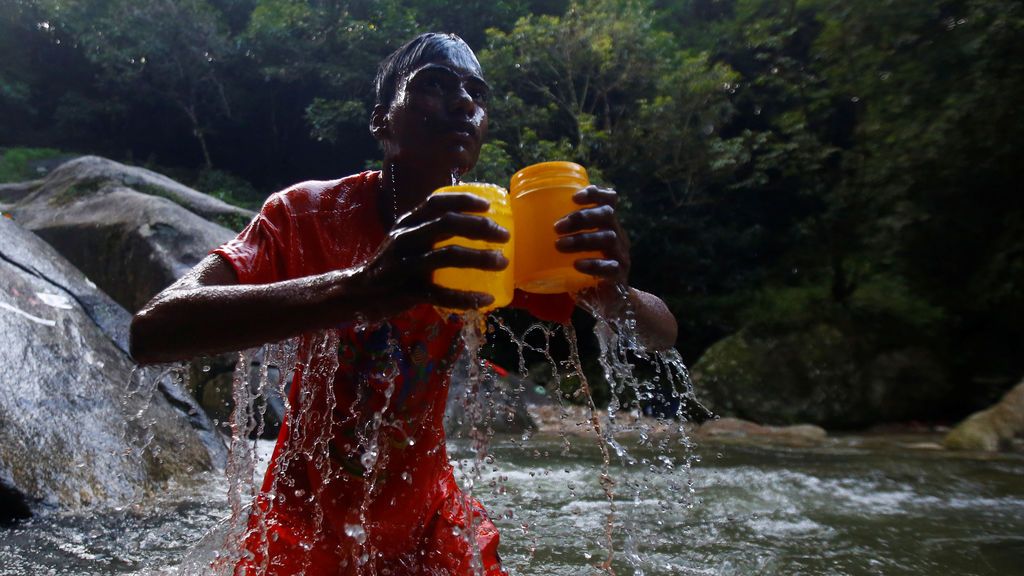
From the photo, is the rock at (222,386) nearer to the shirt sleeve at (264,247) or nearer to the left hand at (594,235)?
the shirt sleeve at (264,247)

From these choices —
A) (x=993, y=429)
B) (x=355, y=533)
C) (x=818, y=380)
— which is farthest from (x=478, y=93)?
(x=818, y=380)

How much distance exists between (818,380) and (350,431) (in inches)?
405

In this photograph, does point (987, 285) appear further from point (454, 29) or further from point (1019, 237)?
point (454, 29)

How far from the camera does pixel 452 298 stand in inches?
42.7

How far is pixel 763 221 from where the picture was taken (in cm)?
1511

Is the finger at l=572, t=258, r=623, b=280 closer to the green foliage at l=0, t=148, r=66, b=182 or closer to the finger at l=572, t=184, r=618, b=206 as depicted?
the finger at l=572, t=184, r=618, b=206

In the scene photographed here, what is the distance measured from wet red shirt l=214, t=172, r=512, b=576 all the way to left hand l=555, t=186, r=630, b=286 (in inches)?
16.9

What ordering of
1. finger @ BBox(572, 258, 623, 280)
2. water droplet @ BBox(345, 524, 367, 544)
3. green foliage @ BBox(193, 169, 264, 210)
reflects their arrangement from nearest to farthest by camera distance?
1. finger @ BBox(572, 258, 623, 280)
2. water droplet @ BBox(345, 524, 367, 544)
3. green foliage @ BBox(193, 169, 264, 210)

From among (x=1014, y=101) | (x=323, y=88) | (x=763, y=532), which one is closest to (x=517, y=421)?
(x=763, y=532)

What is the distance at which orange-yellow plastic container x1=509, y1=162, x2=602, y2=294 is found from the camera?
4.33ft

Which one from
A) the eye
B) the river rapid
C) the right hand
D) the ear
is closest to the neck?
the ear

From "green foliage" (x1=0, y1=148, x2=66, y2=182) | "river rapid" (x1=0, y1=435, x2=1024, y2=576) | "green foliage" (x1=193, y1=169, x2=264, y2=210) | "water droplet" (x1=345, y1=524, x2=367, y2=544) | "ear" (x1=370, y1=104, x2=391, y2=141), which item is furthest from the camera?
"green foliage" (x1=193, y1=169, x2=264, y2=210)

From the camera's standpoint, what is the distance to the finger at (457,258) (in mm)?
1059

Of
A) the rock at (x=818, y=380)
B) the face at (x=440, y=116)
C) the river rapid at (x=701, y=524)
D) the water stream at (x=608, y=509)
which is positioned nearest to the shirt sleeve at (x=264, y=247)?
the water stream at (x=608, y=509)
